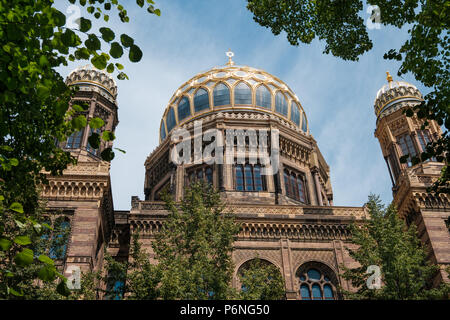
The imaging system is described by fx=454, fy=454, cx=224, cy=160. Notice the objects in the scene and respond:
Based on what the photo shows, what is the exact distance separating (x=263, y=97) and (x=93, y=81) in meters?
11.8

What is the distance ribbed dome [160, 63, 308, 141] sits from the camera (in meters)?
32.1

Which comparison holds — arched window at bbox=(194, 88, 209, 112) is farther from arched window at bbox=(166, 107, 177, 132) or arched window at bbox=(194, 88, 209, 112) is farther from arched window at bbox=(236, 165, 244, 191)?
arched window at bbox=(236, 165, 244, 191)

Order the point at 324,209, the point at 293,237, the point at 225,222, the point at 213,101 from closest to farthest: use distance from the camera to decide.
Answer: the point at 225,222
the point at 293,237
the point at 324,209
the point at 213,101

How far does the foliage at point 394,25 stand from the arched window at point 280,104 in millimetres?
20430

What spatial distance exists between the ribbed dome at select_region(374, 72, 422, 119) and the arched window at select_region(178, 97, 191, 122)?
13.1 m

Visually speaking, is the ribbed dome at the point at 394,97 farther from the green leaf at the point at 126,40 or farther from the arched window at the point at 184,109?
the green leaf at the point at 126,40

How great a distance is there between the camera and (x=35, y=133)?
8.94 meters

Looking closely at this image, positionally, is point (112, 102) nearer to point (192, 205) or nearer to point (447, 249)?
point (192, 205)

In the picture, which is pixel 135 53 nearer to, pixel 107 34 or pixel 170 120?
pixel 107 34

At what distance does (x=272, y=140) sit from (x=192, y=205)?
1396cm

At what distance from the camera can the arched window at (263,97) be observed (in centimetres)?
3231

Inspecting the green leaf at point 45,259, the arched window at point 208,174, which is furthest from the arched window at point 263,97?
the green leaf at point 45,259
